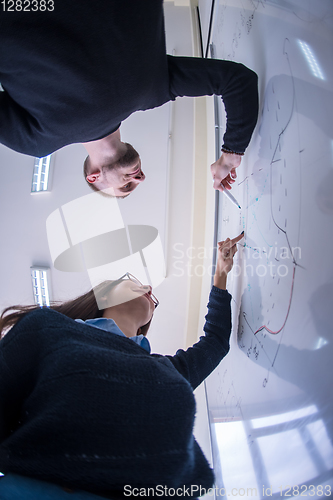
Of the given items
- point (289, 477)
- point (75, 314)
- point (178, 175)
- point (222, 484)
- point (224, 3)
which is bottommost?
point (222, 484)

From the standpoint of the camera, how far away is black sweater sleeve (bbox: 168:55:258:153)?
0.66 meters

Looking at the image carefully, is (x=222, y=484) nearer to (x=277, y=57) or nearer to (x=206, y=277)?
(x=206, y=277)

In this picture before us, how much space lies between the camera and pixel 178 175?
1559 mm

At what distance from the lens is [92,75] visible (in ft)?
1.93

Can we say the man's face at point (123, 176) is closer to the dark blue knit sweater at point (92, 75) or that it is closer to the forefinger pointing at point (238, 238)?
the dark blue knit sweater at point (92, 75)

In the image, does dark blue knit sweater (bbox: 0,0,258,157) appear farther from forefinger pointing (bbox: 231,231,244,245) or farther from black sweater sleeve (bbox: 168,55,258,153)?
forefinger pointing (bbox: 231,231,244,245)

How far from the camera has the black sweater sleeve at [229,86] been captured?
660mm

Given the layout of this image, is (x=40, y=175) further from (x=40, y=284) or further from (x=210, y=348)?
(x=210, y=348)

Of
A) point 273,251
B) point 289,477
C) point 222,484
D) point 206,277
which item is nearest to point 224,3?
point 273,251

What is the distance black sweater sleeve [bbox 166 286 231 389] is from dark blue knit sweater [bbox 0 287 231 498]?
0.97 ft

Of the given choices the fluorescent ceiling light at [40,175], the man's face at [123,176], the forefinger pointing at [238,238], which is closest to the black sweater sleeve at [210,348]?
the forefinger pointing at [238,238]

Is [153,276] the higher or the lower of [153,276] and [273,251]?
the lower

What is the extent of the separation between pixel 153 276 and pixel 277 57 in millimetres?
1201

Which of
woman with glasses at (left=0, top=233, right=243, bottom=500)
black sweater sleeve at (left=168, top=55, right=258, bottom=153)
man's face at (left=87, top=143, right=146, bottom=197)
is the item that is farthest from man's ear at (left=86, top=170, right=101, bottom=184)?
woman with glasses at (left=0, top=233, right=243, bottom=500)
